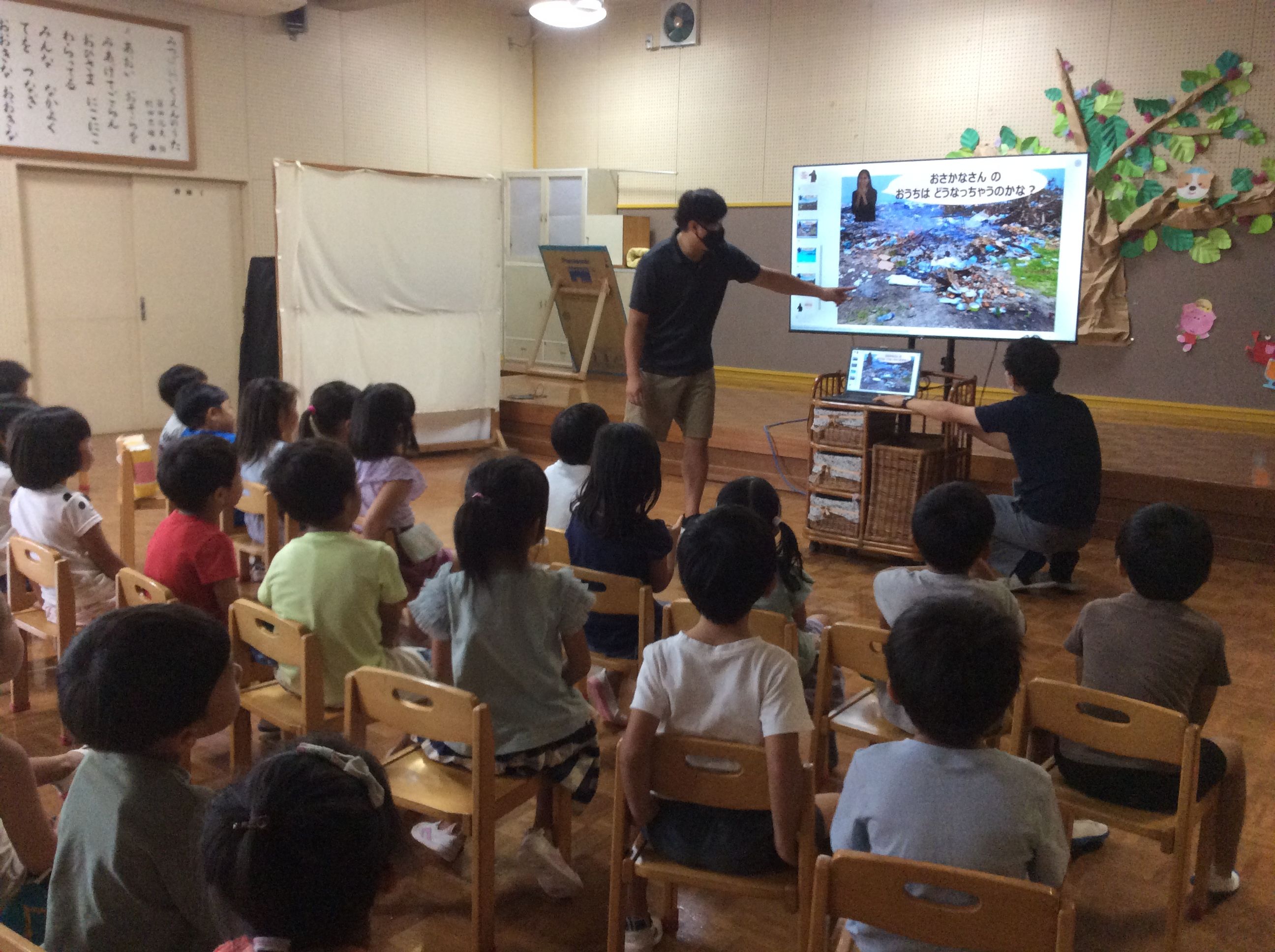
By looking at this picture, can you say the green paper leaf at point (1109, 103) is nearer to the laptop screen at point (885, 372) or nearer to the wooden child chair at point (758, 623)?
the laptop screen at point (885, 372)

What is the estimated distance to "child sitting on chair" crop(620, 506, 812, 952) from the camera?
5.28 feet

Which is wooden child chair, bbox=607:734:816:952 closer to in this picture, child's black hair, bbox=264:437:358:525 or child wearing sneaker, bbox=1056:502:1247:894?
child wearing sneaker, bbox=1056:502:1247:894

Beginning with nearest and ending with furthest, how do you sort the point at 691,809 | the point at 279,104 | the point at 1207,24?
1. the point at 691,809
2. the point at 1207,24
3. the point at 279,104

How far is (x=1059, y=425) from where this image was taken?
394 centimetres

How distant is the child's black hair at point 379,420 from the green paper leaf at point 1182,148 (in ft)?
17.3

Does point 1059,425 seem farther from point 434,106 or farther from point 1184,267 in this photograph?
point 434,106

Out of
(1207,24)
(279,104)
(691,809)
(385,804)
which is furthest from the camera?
(279,104)

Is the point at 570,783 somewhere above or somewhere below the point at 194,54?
below

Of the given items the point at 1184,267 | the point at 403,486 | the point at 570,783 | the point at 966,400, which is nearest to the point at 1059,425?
the point at 966,400

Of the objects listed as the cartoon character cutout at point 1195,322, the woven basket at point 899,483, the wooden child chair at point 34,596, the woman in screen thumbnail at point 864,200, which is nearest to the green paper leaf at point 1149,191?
the cartoon character cutout at point 1195,322

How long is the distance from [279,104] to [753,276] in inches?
203

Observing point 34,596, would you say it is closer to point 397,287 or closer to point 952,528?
point 952,528

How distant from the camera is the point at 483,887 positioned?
1.80 meters

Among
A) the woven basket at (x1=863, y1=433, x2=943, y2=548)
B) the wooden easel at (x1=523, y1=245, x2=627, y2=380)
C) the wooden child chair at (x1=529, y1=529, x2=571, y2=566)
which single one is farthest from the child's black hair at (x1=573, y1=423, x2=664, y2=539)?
the wooden easel at (x1=523, y1=245, x2=627, y2=380)
